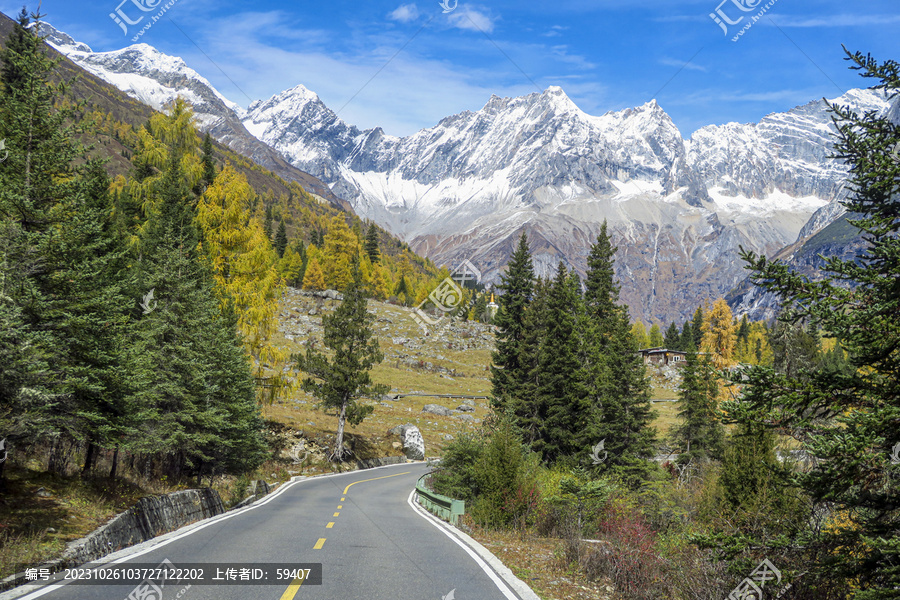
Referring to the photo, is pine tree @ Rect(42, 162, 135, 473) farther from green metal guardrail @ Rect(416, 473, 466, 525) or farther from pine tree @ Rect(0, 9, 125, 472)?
green metal guardrail @ Rect(416, 473, 466, 525)

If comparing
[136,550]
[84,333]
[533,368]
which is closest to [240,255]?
[84,333]

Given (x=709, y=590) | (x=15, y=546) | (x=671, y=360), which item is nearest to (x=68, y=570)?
(x=15, y=546)

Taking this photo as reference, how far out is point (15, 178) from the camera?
36.0 feet

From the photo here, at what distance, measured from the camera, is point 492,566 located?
31.2 ft

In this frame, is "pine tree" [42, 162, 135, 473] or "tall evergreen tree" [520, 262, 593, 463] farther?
"tall evergreen tree" [520, 262, 593, 463]

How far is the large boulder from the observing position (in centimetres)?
4591

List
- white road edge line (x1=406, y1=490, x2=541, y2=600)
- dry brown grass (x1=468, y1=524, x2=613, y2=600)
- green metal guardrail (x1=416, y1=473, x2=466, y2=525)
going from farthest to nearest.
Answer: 1. green metal guardrail (x1=416, y1=473, x2=466, y2=525)
2. dry brown grass (x1=468, y1=524, x2=613, y2=600)
3. white road edge line (x1=406, y1=490, x2=541, y2=600)

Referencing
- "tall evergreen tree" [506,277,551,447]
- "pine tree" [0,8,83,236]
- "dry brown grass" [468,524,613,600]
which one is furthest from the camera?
"tall evergreen tree" [506,277,551,447]

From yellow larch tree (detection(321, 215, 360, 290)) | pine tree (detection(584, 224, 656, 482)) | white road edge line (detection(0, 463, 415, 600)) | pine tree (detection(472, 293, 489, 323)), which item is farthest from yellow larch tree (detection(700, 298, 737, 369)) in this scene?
pine tree (detection(472, 293, 489, 323))

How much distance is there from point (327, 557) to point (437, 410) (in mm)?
49451

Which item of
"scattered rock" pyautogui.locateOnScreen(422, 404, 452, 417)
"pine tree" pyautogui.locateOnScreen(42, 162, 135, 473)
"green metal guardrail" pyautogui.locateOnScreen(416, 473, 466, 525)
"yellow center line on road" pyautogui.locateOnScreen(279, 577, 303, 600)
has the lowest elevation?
"scattered rock" pyautogui.locateOnScreen(422, 404, 452, 417)

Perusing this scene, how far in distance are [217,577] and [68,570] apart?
2.18 metres

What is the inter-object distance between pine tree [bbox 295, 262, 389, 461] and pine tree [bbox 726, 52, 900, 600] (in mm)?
30907

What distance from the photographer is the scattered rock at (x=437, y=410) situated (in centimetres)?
5800
